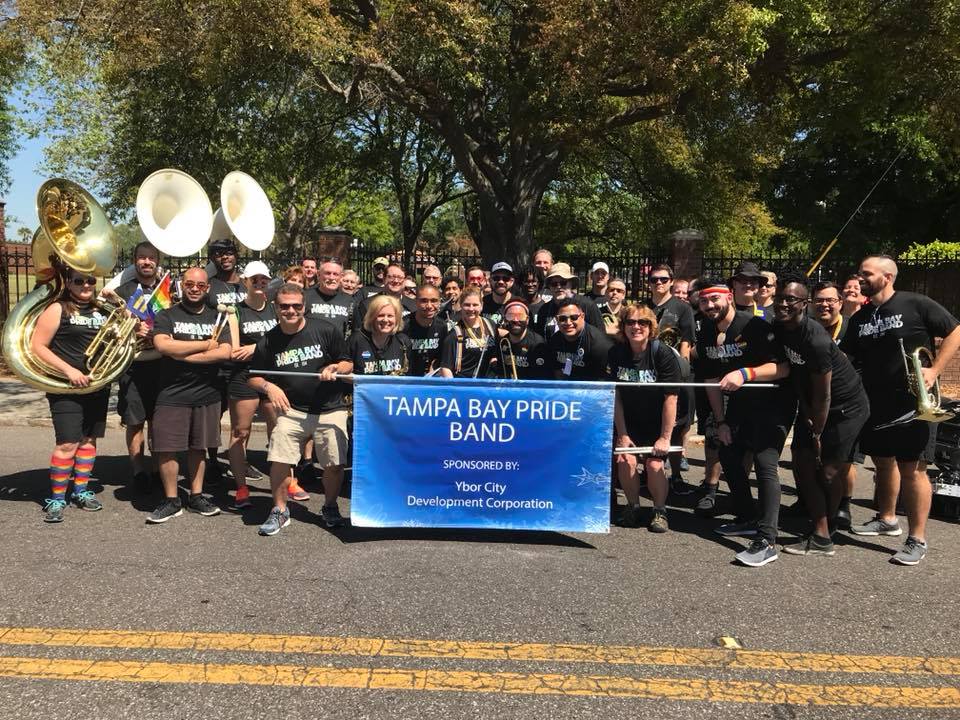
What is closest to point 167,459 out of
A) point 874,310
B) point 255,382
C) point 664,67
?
point 255,382

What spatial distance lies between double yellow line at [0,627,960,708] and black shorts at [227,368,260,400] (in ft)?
8.27

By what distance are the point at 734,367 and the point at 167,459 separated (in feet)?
13.6

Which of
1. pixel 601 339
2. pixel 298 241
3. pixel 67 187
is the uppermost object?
pixel 298 241

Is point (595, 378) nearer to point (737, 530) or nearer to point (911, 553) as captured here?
point (737, 530)

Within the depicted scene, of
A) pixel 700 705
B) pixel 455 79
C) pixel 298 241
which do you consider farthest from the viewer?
pixel 298 241

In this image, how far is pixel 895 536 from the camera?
5363mm

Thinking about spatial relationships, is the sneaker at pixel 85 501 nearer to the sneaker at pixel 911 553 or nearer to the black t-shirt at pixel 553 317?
the black t-shirt at pixel 553 317

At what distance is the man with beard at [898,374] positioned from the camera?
4871mm

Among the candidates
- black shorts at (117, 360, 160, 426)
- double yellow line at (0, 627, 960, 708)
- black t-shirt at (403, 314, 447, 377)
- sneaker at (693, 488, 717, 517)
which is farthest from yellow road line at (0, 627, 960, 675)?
black t-shirt at (403, 314, 447, 377)

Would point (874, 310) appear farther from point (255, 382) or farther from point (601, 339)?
point (255, 382)

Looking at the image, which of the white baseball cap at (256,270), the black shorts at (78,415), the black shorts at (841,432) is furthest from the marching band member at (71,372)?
the black shorts at (841,432)

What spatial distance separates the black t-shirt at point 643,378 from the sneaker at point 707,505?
2.69 feet

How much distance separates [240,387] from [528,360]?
2271 millimetres

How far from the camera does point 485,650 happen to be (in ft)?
11.6
